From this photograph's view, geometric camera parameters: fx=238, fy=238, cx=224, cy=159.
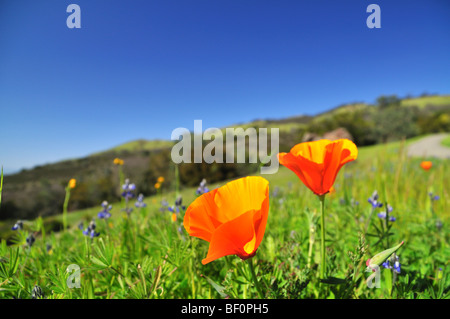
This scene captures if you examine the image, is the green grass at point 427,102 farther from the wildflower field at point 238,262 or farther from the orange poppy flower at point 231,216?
the orange poppy flower at point 231,216

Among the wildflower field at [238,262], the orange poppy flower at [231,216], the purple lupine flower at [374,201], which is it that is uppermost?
the orange poppy flower at [231,216]

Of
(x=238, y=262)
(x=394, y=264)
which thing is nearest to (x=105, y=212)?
(x=238, y=262)

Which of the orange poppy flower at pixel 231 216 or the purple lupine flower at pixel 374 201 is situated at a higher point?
the orange poppy flower at pixel 231 216

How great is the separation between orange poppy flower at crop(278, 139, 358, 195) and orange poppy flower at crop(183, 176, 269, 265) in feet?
0.41

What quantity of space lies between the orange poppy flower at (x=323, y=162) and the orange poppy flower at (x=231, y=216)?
0.41 feet

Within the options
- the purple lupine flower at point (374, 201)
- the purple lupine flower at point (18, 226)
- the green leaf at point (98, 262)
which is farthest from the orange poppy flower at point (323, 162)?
the purple lupine flower at point (18, 226)

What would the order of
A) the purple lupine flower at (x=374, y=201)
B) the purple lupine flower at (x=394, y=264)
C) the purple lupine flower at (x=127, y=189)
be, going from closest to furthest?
the purple lupine flower at (x=394, y=264) → the purple lupine flower at (x=374, y=201) → the purple lupine flower at (x=127, y=189)

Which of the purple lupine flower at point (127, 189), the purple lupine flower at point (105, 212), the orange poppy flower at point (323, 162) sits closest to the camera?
the orange poppy flower at point (323, 162)

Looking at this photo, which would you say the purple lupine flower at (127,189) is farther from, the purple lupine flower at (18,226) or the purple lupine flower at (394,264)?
the purple lupine flower at (394,264)

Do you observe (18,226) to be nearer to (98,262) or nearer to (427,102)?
(98,262)

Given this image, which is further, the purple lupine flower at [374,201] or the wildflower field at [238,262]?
the purple lupine flower at [374,201]

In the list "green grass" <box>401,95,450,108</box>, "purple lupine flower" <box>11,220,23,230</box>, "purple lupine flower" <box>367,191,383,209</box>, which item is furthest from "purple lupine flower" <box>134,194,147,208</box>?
"green grass" <box>401,95,450,108</box>

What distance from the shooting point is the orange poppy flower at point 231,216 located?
0.48 metres
